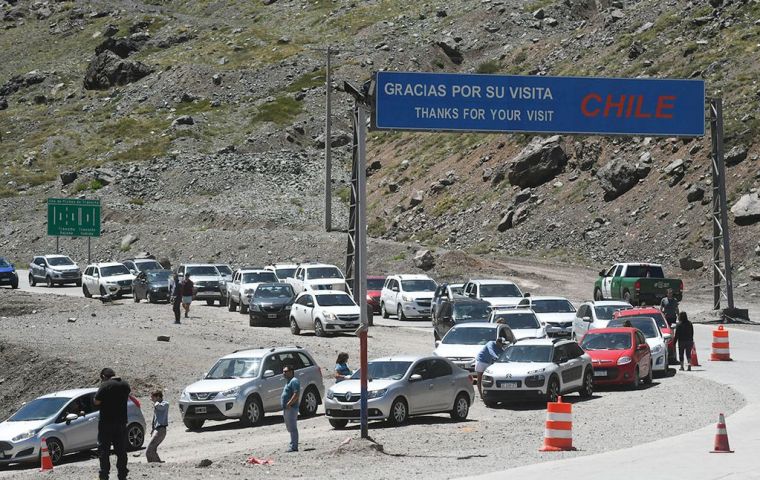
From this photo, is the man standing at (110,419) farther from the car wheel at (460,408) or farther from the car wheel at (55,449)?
the car wheel at (460,408)

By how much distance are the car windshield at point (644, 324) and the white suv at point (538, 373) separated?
4554 millimetres

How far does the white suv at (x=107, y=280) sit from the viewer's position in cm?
5484

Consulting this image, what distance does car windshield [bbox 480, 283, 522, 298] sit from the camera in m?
42.3

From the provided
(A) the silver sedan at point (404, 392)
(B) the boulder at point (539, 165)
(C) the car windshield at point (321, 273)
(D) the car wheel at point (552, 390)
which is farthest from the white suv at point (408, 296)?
(B) the boulder at point (539, 165)

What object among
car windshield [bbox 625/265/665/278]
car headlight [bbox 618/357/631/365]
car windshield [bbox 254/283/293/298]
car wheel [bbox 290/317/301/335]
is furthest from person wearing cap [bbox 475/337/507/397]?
car windshield [bbox 625/265/665/278]

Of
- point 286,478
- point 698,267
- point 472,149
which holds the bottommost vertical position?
point 286,478

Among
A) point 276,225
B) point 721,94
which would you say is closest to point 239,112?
point 276,225

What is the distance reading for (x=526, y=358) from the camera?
88.8 feet

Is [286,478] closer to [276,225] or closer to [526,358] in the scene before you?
[526,358]

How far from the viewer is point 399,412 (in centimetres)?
2416

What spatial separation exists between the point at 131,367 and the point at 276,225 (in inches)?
1775

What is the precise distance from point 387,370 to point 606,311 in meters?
13.0

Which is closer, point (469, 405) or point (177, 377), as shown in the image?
point (469, 405)

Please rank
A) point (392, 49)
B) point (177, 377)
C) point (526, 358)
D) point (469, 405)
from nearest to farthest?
point (469, 405) < point (526, 358) < point (177, 377) < point (392, 49)
